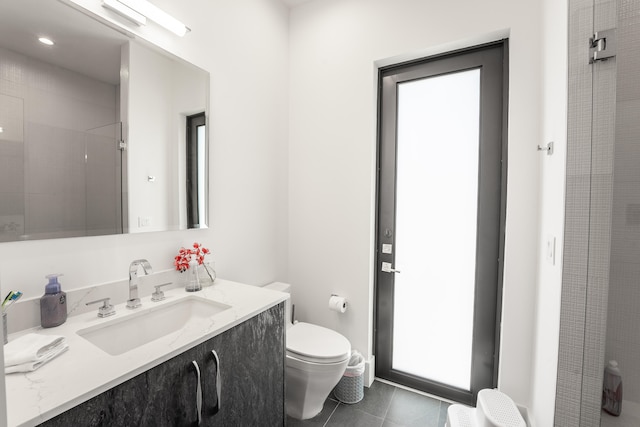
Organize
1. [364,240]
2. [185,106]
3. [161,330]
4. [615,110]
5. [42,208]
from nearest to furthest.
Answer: [615,110]
[42,208]
[161,330]
[185,106]
[364,240]

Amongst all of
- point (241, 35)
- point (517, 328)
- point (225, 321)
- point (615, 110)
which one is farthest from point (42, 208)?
point (517, 328)

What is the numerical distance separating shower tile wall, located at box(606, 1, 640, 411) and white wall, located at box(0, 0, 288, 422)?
1.73m

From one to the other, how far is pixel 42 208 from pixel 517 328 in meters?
2.26

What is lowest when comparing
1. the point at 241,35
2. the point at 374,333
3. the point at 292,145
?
the point at 374,333

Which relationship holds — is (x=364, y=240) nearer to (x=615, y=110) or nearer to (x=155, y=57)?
(x=615, y=110)

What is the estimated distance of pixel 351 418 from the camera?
172cm

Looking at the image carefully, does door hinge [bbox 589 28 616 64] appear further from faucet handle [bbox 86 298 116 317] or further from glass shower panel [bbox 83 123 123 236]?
faucet handle [bbox 86 298 116 317]

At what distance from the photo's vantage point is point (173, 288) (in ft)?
4.73

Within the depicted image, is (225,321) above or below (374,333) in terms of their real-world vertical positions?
above

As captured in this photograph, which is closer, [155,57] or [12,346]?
[12,346]

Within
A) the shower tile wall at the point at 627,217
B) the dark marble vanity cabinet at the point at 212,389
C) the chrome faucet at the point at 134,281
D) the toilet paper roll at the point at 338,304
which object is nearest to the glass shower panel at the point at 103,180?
the chrome faucet at the point at 134,281

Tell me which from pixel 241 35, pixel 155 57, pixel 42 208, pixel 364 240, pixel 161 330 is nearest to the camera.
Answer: pixel 42 208

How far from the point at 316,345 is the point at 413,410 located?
780mm

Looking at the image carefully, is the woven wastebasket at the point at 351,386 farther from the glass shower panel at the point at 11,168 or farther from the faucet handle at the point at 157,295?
the glass shower panel at the point at 11,168
